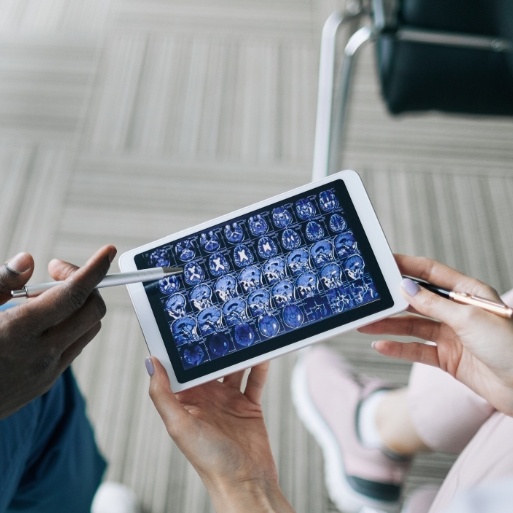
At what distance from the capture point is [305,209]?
29.9 inches

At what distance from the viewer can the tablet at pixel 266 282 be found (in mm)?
720

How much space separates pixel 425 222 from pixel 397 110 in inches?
17.1

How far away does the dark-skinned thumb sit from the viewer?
1.98ft

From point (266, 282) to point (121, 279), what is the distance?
19 centimetres

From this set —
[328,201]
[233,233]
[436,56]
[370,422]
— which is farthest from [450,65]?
[370,422]

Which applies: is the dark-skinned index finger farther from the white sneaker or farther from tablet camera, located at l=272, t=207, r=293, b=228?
the white sneaker

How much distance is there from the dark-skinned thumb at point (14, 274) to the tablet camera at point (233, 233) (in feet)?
0.81

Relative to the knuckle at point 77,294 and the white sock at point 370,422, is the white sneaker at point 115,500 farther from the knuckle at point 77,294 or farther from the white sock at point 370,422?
the knuckle at point 77,294

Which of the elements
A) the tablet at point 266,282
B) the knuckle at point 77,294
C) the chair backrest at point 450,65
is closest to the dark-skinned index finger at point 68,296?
the knuckle at point 77,294

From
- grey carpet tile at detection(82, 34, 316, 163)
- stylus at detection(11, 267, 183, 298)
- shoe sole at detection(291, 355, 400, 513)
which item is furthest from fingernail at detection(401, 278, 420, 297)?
grey carpet tile at detection(82, 34, 316, 163)

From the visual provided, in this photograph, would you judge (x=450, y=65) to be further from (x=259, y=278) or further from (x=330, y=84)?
(x=259, y=278)

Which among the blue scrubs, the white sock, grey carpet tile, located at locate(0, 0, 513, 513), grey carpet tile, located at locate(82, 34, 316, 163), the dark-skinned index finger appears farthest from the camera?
grey carpet tile, located at locate(82, 34, 316, 163)

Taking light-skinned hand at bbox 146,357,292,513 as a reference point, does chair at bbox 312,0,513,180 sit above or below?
above

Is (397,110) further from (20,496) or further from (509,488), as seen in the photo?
(20,496)
